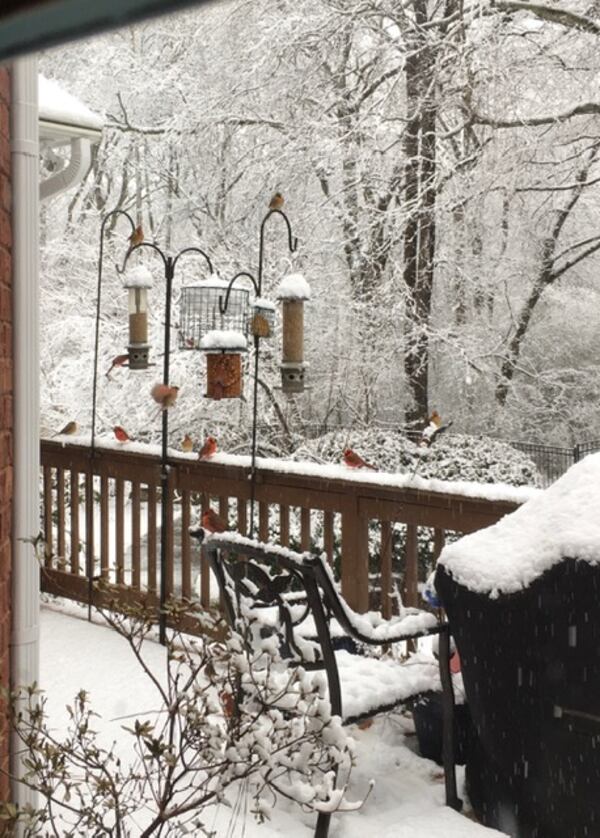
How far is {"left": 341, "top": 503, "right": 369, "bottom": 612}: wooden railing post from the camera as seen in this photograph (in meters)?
3.77

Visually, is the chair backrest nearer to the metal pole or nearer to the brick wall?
the brick wall

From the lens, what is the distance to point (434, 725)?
2979 mm

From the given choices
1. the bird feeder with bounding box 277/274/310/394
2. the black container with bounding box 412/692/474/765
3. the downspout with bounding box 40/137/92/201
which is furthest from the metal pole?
the black container with bounding box 412/692/474/765

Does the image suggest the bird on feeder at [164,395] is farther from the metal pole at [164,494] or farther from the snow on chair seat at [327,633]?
the snow on chair seat at [327,633]

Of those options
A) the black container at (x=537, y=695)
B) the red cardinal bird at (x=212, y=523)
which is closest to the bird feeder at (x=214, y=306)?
the red cardinal bird at (x=212, y=523)

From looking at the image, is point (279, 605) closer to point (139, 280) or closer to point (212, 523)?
point (212, 523)

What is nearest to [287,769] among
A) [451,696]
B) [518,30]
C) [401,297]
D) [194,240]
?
[451,696]

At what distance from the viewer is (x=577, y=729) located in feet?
7.22

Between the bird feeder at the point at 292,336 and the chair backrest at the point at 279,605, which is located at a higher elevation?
the bird feeder at the point at 292,336

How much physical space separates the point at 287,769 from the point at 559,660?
2.56ft

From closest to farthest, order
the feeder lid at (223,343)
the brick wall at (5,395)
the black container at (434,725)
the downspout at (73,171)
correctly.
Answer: the brick wall at (5,395)
the black container at (434,725)
the feeder lid at (223,343)
the downspout at (73,171)

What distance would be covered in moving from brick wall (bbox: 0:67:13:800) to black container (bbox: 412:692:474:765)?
1.29 m

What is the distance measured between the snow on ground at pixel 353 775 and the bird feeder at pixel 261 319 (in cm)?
156

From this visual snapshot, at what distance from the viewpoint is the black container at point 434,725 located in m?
2.79
